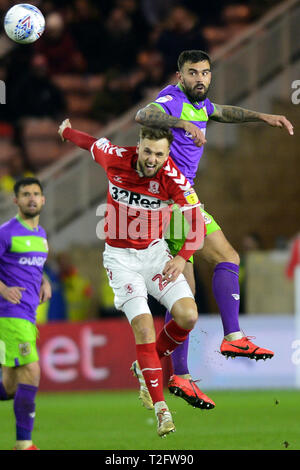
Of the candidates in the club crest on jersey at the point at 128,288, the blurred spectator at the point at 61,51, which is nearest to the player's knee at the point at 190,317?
the club crest on jersey at the point at 128,288

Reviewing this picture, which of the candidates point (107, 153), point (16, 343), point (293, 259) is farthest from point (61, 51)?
point (107, 153)

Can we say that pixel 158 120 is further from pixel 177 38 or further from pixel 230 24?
pixel 230 24

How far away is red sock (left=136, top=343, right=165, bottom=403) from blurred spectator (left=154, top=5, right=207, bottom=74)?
9.27 meters

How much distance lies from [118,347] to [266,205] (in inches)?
126

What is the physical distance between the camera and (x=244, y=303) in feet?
52.6

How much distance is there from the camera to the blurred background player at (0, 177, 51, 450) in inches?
362

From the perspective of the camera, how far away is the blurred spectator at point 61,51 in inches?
715

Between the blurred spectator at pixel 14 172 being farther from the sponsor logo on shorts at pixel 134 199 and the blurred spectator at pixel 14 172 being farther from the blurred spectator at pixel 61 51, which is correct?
the sponsor logo on shorts at pixel 134 199

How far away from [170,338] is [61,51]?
11082 mm

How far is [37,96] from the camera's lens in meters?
16.8

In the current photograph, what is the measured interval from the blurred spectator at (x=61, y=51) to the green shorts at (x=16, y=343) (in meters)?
9.53

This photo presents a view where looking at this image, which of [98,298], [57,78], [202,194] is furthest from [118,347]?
[57,78]
